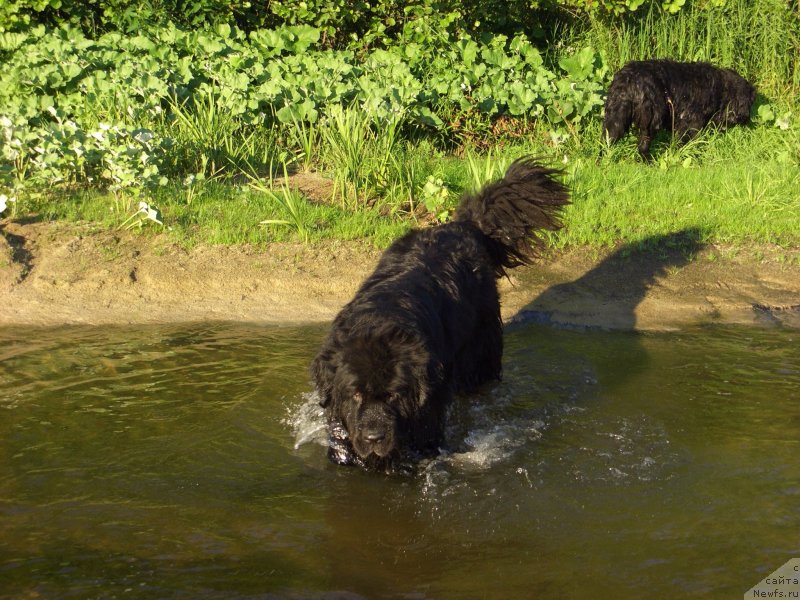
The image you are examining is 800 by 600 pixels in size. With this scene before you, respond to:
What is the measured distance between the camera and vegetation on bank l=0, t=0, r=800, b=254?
8227 millimetres

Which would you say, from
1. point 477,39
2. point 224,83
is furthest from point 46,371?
point 477,39

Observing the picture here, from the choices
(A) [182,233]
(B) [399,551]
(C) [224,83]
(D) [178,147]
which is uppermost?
(C) [224,83]

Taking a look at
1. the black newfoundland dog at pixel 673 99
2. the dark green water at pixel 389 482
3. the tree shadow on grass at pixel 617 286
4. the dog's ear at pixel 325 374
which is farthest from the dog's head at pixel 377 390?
the black newfoundland dog at pixel 673 99

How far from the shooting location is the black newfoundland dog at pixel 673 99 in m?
10.2

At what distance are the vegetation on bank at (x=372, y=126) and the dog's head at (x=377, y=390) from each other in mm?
3767

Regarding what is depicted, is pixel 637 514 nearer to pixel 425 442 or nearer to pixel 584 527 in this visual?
pixel 584 527

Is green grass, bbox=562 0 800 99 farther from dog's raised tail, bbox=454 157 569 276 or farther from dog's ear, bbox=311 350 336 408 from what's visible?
dog's ear, bbox=311 350 336 408

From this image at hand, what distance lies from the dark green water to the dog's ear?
0.49 m

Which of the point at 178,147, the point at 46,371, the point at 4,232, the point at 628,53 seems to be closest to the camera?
Result: the point at 46,371

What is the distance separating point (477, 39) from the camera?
1162 centimetres

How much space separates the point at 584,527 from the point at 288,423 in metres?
1.89

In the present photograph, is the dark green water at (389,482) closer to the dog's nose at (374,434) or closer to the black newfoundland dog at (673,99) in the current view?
the dog's nose at (374,434)

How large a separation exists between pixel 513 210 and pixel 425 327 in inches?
73.9

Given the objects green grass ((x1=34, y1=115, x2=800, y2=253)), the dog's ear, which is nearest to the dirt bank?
green grass ((x1=34, y1=115, x2=800, y2=253))
